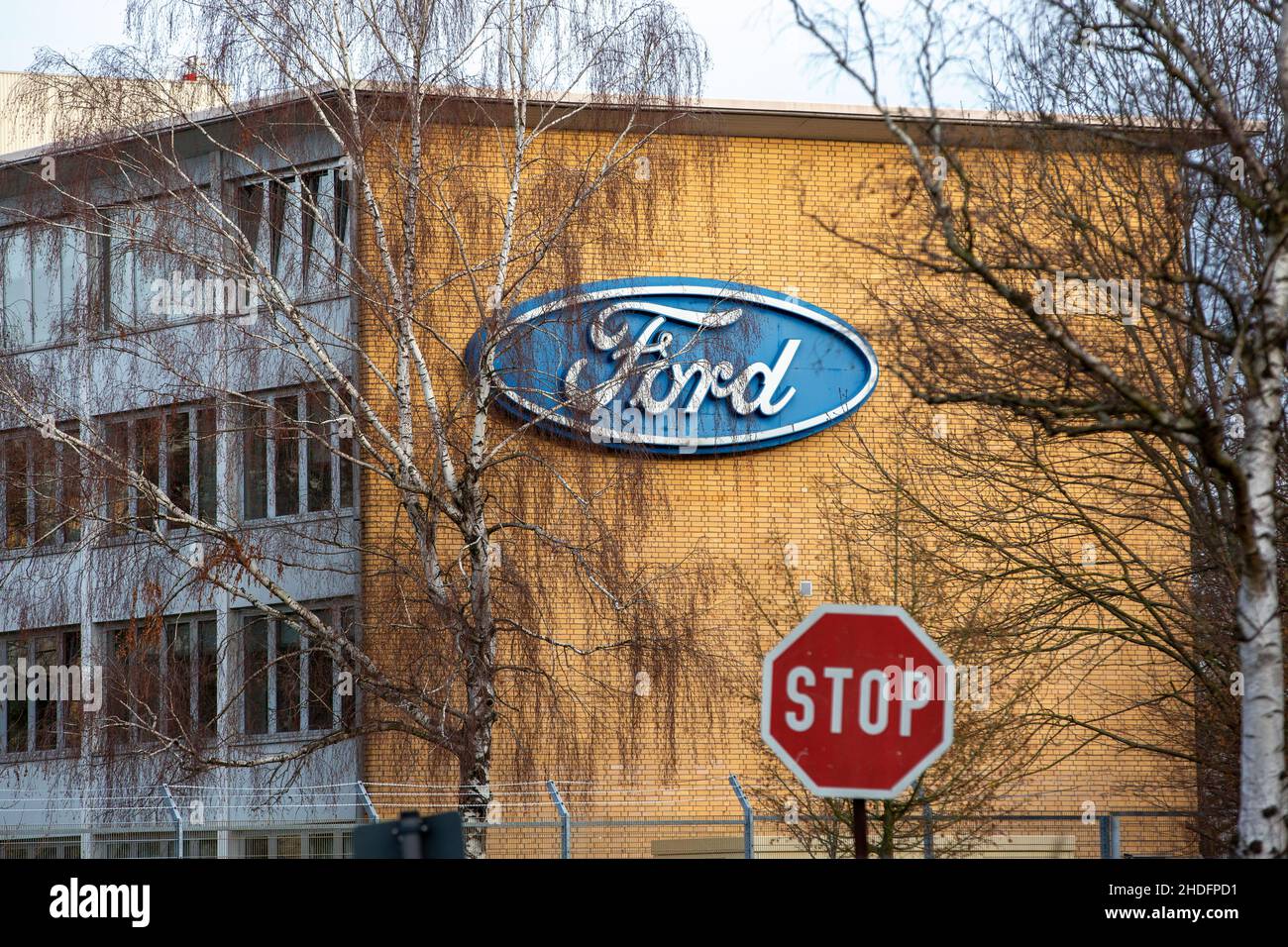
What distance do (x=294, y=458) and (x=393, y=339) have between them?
127 inches

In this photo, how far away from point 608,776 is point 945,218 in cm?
1390

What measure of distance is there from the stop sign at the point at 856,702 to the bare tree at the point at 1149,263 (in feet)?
10.5

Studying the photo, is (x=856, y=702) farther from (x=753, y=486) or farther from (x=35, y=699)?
(x=35, y=699)

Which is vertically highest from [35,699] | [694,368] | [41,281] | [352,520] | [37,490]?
[41,281]

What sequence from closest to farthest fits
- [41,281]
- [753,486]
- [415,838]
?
1. [415,838]
2. [753,486]
3. [41,281]

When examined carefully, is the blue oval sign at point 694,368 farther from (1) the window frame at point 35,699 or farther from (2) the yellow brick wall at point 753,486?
(1) the window frame at point 35,699

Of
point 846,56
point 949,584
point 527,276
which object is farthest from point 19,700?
point 846,56

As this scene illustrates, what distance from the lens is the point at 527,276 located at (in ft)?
67.2

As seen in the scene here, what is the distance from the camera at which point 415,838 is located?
7180 mm

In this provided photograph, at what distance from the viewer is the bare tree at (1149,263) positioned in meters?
10.4

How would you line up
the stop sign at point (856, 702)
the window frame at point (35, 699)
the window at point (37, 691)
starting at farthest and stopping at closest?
the window at point (37, 691) < the window frame at point (35, 699) < the stop sign at point (856, 702)
